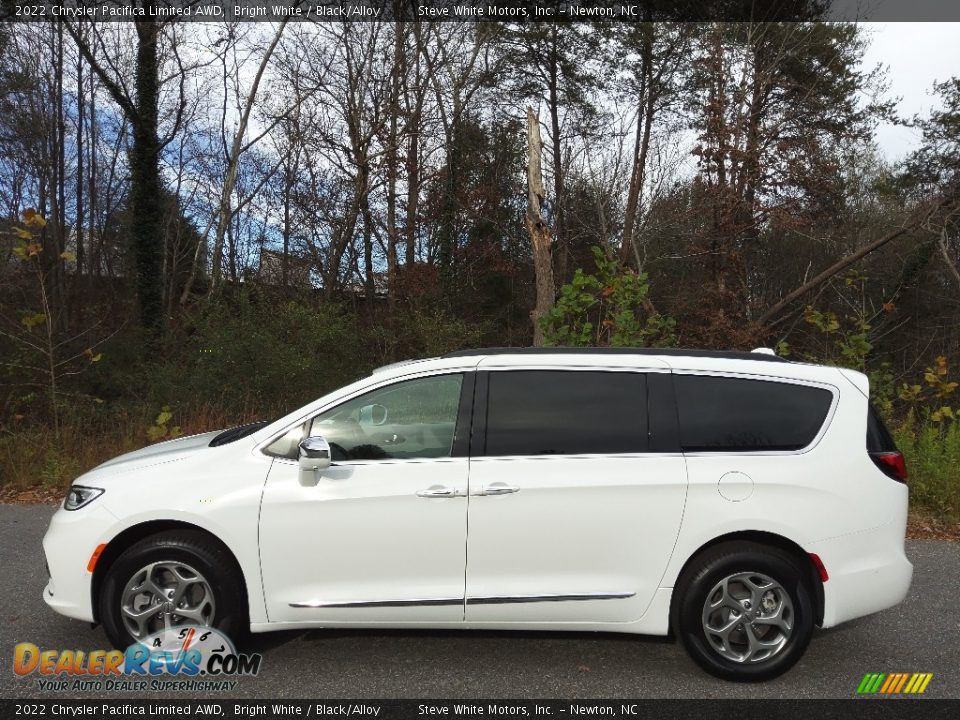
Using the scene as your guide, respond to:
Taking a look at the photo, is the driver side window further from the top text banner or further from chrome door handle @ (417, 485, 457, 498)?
the top text banner

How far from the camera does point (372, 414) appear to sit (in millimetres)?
4012

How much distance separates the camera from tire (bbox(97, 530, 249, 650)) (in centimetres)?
377

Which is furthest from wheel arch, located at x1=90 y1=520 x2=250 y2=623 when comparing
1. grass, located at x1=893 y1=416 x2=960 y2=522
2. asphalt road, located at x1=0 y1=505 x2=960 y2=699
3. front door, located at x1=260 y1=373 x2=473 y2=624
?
grass, located at x1=893 y1=416 x2=960 y2=522

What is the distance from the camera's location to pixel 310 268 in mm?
25656

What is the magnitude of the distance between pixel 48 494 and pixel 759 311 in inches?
806

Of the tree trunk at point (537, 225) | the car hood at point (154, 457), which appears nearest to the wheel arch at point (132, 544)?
the car hood at point (154, 457)

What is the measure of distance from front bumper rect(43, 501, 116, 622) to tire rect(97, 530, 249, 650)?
100 millimetres

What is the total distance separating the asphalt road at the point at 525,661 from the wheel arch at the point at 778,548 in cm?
36

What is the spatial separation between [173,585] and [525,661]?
1.95m

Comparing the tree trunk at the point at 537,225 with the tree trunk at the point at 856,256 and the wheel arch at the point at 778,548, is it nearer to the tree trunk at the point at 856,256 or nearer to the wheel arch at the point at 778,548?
the tree trunk at the point at 856,256

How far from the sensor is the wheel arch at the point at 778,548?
12.5ft

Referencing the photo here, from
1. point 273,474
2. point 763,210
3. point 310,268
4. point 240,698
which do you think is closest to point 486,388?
point 273,474

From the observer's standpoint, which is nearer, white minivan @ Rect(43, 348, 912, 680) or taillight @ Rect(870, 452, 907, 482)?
white minivan @ Rect(43, 348, 912, 680)

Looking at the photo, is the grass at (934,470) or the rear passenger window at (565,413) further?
the grass at (934,470)
